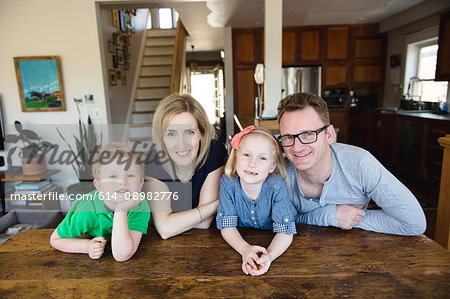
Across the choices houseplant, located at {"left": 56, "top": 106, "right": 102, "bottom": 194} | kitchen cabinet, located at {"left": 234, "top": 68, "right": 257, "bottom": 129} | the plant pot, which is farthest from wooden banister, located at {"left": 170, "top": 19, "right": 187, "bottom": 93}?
the plant pot

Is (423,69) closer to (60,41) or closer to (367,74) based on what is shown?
(367,74)

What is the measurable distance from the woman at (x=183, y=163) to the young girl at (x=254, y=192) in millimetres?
103

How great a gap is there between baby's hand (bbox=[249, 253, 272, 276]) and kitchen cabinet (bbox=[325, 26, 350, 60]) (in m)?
5.57

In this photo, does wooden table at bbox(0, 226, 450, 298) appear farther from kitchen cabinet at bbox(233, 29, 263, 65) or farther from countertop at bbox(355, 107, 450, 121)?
kitchen cabinet at bbox(233, 29, 263, 65)

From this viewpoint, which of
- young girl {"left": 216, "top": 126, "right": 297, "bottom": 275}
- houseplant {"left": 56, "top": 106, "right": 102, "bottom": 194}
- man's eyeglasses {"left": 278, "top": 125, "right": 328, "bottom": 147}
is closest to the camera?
young girl {"left": 216, "top": 126, "right": 297, "bottom": 275}

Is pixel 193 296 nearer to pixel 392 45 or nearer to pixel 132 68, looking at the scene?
pixel 132 68

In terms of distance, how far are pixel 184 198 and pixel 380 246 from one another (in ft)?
2.66

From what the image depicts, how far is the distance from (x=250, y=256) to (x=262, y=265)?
5cm

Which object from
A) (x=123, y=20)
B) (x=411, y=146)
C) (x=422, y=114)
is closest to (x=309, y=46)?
(x=422, y=114)

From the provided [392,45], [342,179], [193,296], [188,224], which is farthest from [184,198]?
[392,45]

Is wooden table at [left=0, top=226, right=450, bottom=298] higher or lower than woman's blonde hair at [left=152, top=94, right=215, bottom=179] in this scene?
lower

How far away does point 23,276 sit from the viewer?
2.95ft

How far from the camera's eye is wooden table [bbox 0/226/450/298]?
81 cm

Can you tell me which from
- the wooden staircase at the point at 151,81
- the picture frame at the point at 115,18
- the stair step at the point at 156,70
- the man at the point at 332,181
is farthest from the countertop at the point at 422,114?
the picture frame at the point at 115,18
